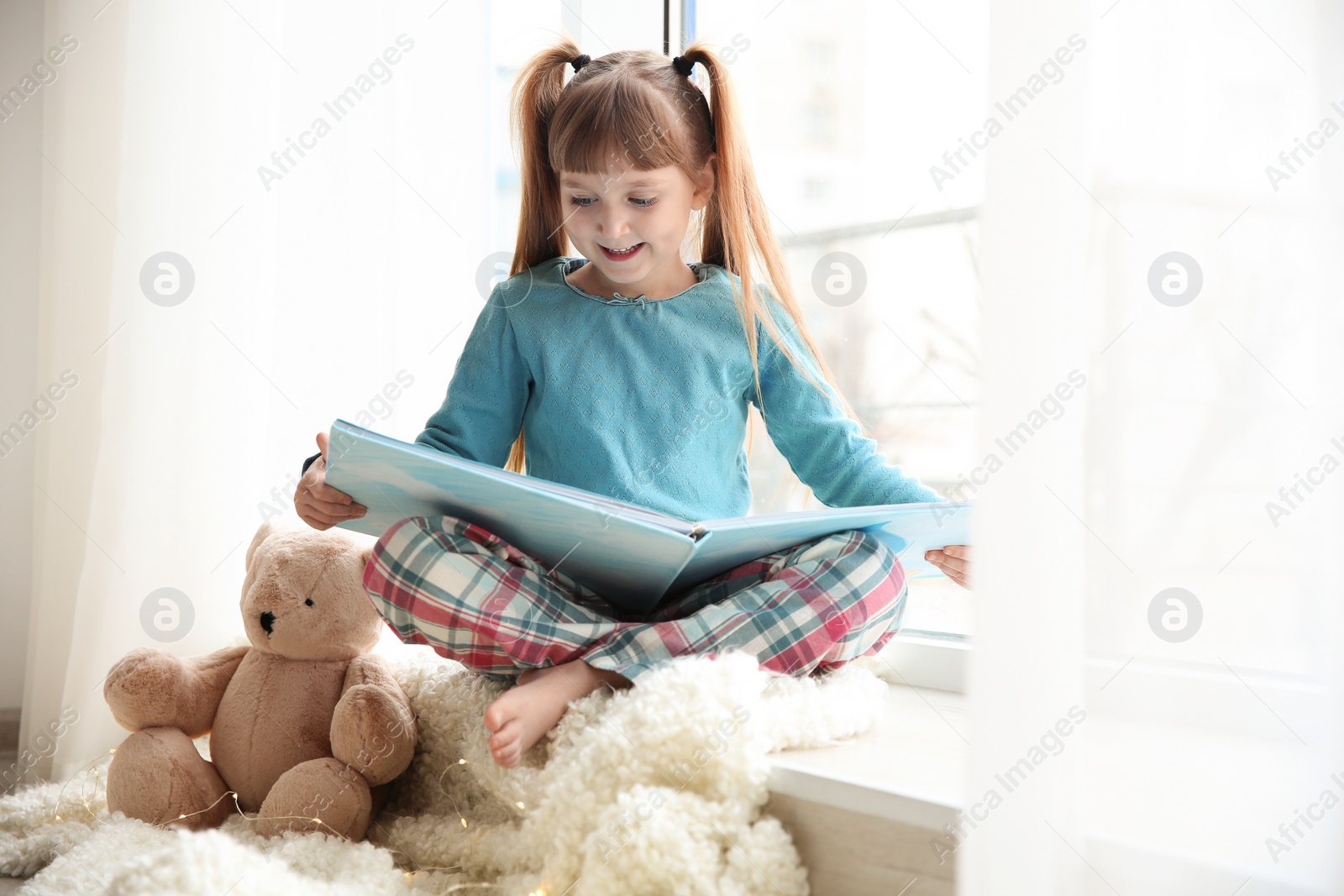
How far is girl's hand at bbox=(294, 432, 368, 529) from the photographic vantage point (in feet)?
2.93

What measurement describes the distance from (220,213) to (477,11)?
20.7 inches

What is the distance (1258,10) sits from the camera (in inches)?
20.9

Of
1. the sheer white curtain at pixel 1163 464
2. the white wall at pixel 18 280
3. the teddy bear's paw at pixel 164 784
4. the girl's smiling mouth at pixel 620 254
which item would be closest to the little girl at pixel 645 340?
the girl's smiling mouth at pixel 620 254

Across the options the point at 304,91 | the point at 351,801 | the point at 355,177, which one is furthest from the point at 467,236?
the point at 351,801

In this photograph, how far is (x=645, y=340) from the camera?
1.11m

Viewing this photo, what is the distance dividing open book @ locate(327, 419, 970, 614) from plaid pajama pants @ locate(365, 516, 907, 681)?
2cm

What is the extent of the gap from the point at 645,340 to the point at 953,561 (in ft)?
1.34

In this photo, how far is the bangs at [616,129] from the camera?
1021mm

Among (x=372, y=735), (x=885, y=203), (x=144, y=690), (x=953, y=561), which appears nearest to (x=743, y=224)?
(x=885, y=203)

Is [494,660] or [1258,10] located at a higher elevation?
[1258,10]

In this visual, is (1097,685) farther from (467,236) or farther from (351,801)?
(467,236)

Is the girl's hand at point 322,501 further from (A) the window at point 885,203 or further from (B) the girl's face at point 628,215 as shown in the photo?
(A) the window at point 885,203

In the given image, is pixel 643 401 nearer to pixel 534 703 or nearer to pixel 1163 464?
pixel 534 703

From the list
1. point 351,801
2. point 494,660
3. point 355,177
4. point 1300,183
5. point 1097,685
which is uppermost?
point 355,177
